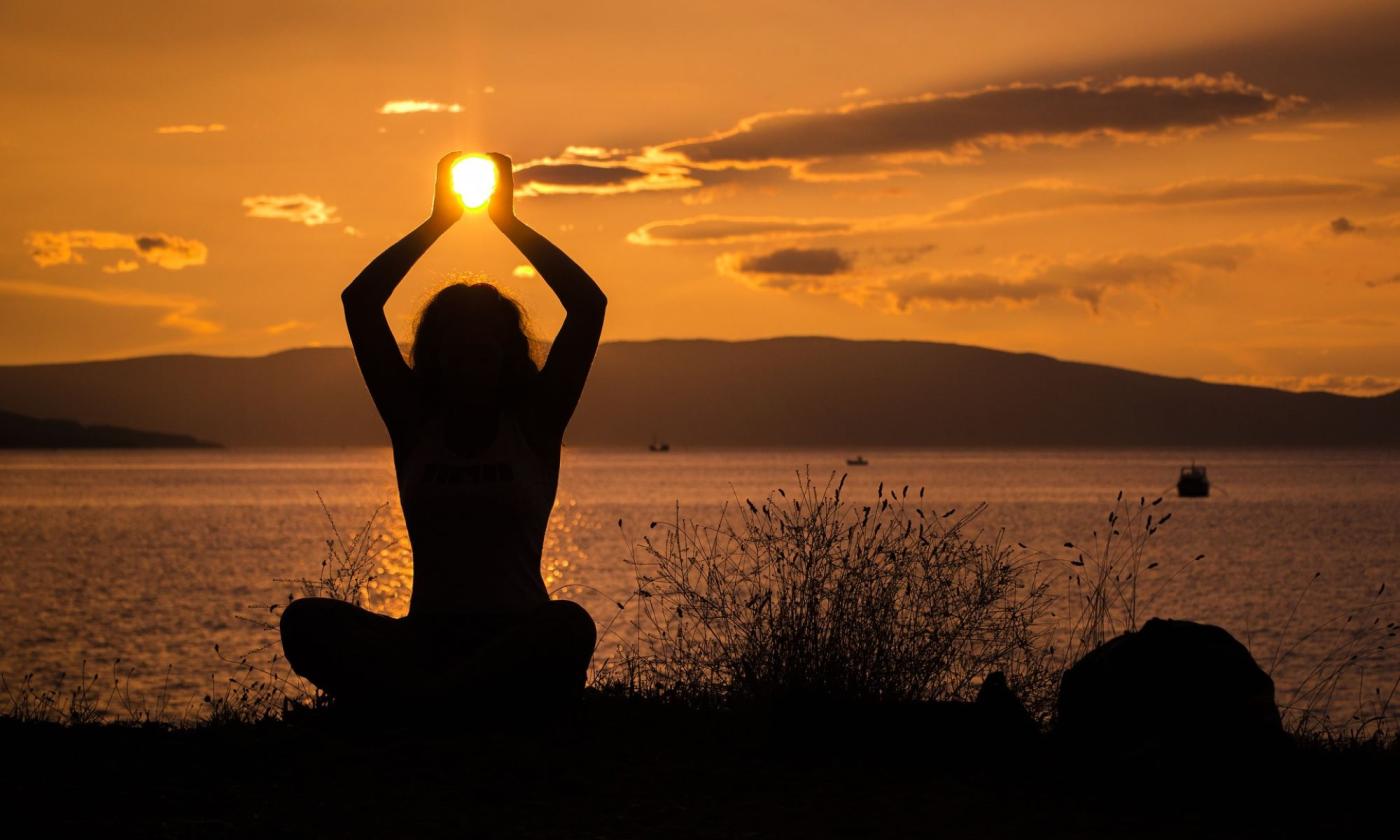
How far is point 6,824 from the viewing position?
5180 millimetres

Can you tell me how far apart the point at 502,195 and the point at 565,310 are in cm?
63

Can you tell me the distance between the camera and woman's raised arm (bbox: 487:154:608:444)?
6398 mm

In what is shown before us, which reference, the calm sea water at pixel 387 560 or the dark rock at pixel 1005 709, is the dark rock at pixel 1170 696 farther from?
the calm sea water at pixel 387 560

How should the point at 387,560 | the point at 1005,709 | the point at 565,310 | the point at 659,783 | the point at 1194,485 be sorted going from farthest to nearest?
the point at 1194,485
the point at 387,560
the point at 1005,709
the point at 565,310
the point at 659,783

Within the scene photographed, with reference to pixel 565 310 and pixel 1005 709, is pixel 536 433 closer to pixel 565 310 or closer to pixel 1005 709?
pixel 565 310

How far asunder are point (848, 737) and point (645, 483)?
518 feet

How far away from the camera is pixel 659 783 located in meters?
6.09

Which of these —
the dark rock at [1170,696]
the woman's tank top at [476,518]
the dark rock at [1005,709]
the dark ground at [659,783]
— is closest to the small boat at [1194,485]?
the dark rock at [1170,696]

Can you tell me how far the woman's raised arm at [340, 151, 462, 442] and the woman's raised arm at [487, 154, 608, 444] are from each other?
Result: 247 millimetres

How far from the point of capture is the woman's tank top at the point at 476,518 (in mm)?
6184

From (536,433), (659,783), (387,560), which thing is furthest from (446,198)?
(387,560)

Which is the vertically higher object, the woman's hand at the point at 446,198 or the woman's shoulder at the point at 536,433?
the woman's hand at the point at 446,198

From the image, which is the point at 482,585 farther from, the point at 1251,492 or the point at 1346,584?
the point at 1251,492

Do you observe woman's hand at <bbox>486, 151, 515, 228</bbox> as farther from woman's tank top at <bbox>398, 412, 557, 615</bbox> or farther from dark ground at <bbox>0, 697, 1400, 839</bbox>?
dark ground at <bbox>0, 697, 1400, 839</bbox>
